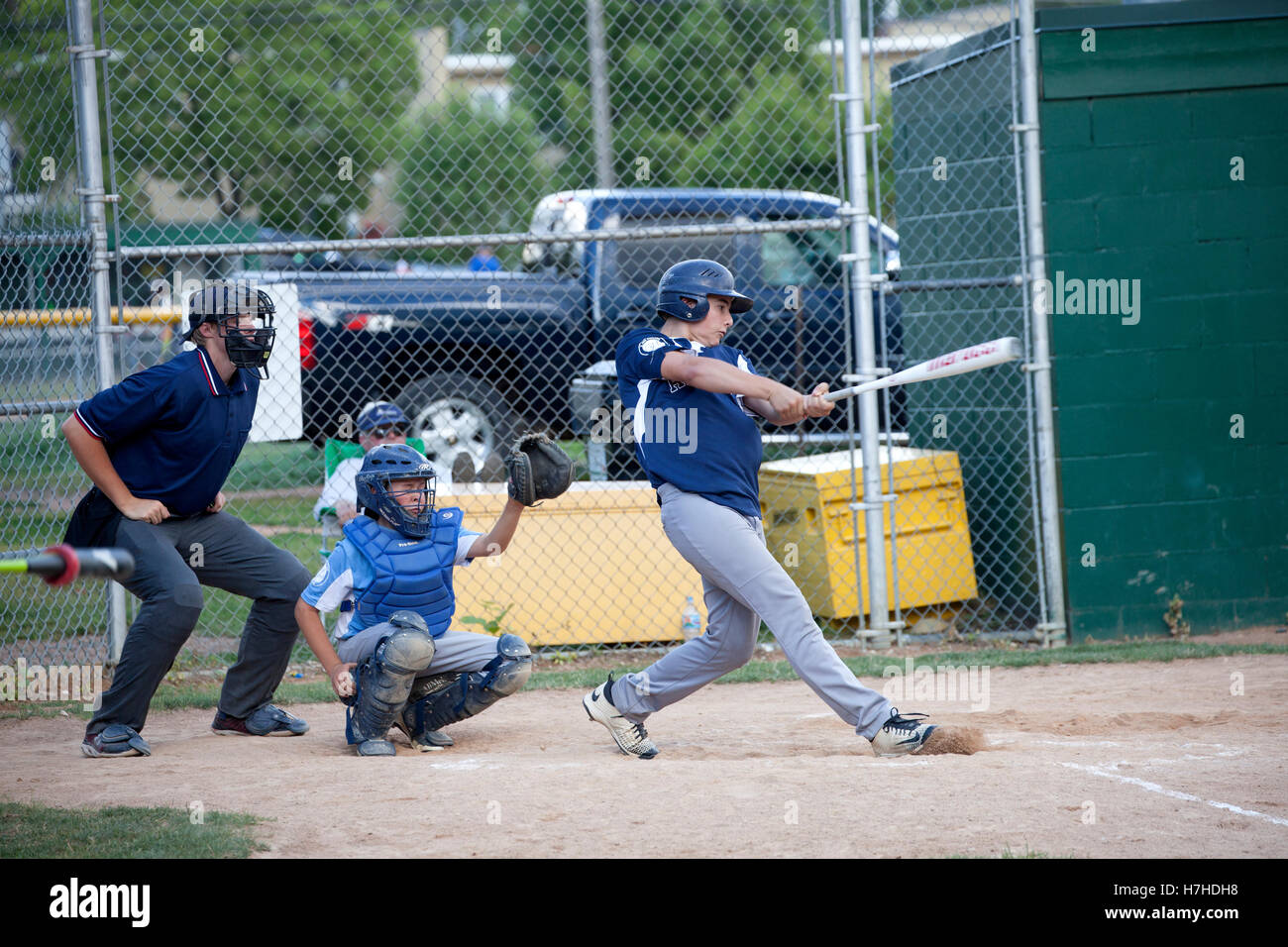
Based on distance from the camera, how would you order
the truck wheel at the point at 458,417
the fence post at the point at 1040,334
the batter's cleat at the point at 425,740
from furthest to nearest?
the truck wheel at the point at 458,417, the fence post at the point at 1040,334, the batter's cleat at the point at 425,740

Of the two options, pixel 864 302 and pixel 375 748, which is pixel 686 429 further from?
pixel 864 302

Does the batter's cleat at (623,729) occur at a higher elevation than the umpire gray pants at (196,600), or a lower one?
lower

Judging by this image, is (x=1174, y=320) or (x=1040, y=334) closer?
(x=1040, y=334)

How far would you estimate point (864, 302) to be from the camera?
7156 millimetres

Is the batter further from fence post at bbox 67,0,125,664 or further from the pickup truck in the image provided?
the pickup truck

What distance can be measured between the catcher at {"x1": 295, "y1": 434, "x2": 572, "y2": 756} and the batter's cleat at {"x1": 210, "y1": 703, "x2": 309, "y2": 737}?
0.50m

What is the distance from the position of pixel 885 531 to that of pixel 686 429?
9.10 ft

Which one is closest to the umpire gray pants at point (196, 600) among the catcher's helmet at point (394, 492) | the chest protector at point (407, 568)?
the chest protector at point (407, 568)

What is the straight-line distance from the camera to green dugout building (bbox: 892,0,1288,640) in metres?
7.37

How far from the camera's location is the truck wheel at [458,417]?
9.70m

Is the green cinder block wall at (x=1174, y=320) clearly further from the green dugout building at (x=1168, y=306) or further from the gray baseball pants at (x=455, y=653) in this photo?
the gray baseball pants at (x=455, y=653)

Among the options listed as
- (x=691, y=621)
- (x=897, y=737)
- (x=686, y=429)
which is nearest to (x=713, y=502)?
(x=686, y=429)

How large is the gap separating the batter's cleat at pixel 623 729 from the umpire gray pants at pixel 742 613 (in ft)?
0.72
